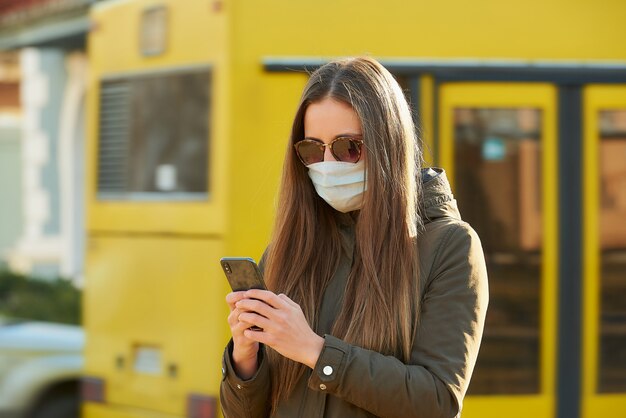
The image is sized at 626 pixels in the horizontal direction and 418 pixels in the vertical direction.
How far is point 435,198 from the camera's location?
239cm

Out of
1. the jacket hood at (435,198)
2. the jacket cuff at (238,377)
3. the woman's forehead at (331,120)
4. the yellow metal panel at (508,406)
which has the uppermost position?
the woman's forehead at (331,120)

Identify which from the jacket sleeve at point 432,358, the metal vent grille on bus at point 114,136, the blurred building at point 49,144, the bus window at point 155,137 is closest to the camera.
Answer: the jacket sleeve at point 432,358

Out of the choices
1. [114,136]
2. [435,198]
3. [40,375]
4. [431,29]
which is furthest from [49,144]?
A: [435,198]

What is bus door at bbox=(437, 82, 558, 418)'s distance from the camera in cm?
491

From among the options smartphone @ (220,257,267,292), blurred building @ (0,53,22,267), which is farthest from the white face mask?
blurred building @ (0,53,22,267)

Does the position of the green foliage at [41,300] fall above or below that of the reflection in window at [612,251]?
below

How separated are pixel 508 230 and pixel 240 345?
277 cm

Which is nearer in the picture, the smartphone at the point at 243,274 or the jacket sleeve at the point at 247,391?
the smartphone at the point at 243,274

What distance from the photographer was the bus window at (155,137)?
505 centimetres

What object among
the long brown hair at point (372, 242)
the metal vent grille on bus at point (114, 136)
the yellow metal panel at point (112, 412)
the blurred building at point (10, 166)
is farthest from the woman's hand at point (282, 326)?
the blurred building at point (10, 166)

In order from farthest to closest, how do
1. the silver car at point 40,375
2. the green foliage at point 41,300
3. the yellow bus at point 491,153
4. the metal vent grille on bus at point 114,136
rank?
the green foliage at point 41,300 → the silver car at point 40,375 → the metal vent grille on bus at point 114,136 → the yellow bus at point 491,153

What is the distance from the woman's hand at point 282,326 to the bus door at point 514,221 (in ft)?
9.10

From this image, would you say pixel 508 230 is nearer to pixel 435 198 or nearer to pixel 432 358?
pixel 435 198

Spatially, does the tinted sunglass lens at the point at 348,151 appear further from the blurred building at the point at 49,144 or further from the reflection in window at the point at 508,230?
the blurred building at the point at 49,144
